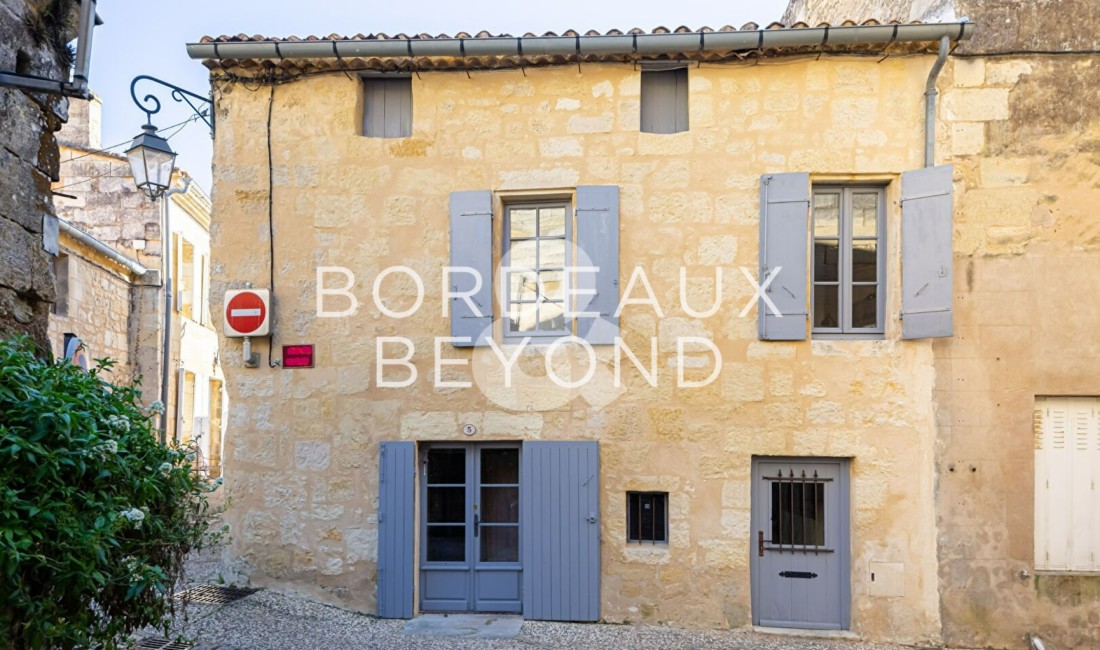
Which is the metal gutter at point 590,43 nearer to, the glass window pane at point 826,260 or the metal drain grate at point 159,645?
the glass window pane at point 826,260

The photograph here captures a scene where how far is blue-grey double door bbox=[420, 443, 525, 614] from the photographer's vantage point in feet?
20.1

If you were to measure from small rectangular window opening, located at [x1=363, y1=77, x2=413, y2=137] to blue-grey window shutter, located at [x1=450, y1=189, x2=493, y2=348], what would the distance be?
79cm

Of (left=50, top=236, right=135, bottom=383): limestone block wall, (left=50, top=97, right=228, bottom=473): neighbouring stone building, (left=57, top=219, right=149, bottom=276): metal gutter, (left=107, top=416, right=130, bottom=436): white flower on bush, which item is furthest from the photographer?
(left=50, top=97, right=228, bottom=473): neighbouring stone building

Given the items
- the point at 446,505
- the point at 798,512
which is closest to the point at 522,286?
the point at 446,505

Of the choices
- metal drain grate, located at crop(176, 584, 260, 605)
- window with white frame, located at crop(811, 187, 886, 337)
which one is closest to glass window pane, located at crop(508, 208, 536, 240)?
window with white frame, located at crop(811, 187, 886, 337)

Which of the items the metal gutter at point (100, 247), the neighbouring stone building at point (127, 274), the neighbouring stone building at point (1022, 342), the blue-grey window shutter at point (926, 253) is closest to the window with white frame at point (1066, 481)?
the neighbouring stone building at point (1022, 342)

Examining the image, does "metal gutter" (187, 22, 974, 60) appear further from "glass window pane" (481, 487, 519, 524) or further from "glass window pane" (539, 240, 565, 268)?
"glass window pane" (481, 487, 519, 524)

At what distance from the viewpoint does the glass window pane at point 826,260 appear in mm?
6047

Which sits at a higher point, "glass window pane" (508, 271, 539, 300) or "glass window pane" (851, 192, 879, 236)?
"glass window pane" (851, 192, 879, 236)

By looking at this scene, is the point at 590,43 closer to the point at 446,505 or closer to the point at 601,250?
the point at 601,250

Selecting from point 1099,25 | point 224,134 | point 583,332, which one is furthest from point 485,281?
point 1099,25

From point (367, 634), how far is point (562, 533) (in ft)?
5.02

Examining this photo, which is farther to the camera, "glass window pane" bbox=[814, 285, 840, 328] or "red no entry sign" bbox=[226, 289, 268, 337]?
"red no entry sign" bbox=[226, 289, 268, 337]

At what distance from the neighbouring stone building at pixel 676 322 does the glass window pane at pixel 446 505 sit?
0.03 metres
